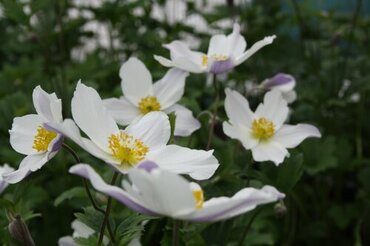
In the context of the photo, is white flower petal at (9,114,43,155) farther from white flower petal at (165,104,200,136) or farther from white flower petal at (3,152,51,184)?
white flower petal at (165,104,200,136)

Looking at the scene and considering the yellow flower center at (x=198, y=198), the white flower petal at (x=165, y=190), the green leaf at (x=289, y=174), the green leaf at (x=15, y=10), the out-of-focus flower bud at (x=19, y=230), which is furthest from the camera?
the green leaf at (x=15, y=10)

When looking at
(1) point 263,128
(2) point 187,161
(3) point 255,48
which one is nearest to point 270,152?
(1) point 263,128

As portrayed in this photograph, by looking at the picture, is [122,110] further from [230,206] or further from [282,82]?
[230,206]

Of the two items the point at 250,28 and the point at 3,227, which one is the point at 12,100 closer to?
the point at 3,227

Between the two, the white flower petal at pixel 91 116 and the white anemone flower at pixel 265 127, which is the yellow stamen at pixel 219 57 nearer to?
the white anemone flower at pixel 265 127

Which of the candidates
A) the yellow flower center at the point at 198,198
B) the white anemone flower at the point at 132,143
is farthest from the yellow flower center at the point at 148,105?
the yellow flower center at the point at 198,198

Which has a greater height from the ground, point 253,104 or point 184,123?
point 184,123
